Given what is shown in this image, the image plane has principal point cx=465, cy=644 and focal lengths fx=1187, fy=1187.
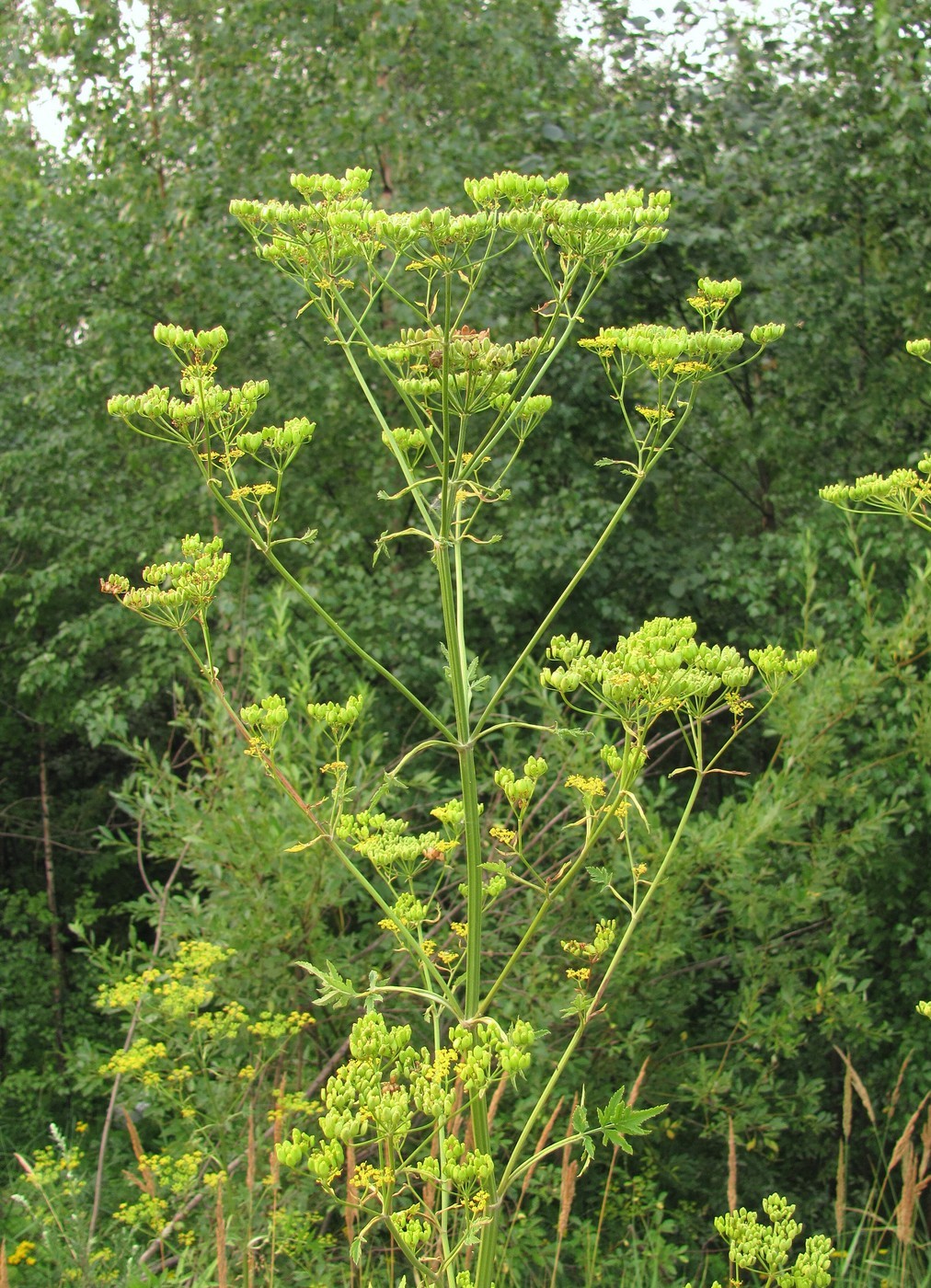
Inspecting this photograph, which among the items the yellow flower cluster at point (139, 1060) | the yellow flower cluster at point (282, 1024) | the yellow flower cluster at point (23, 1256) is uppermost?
the yellow flower cluster at point (282, 1024)

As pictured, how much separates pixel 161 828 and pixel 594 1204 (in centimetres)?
221

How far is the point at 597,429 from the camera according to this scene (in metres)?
6.18

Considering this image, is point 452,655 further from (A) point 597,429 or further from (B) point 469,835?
(A) point 597,429

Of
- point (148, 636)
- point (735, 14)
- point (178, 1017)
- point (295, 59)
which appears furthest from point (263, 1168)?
point (735, 14)

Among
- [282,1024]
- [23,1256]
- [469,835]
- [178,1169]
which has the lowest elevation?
[23,1256]

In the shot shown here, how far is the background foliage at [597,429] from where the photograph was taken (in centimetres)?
474

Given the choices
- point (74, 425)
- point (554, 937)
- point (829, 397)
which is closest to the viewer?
point (554, 937)

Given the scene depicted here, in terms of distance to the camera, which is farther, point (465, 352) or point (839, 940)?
point (839, 940)

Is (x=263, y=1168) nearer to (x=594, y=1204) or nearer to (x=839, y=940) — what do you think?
(x=594, y=1204)

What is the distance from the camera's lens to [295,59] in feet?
21.5

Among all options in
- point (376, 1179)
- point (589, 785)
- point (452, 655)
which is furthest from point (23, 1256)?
point (452, 655)

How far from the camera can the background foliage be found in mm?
4742

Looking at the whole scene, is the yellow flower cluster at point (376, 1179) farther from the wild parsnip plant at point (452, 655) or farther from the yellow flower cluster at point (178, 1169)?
the yellow flower cluster at point (178, 1169)

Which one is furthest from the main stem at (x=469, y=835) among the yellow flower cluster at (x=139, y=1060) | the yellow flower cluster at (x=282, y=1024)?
the yellow flower cluster at (x=139, y=1060)
